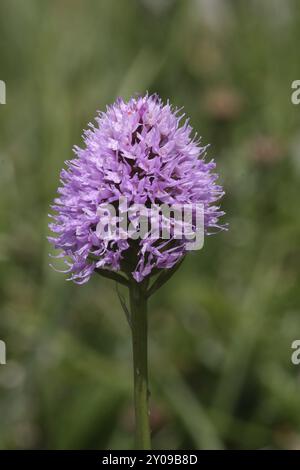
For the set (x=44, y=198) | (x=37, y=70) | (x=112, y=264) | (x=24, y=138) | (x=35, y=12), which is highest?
(x=35, y=12)

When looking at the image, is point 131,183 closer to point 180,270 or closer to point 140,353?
point 140,353

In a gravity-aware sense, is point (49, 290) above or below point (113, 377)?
above

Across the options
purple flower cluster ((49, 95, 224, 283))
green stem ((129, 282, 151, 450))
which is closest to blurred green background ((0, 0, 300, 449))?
green stem ((129, 282, 151, 450))

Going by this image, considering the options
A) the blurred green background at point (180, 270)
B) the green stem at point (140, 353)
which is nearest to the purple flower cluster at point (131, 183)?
the green stem at point (140, 353)

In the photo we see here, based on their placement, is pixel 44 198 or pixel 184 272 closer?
pixel 184 272

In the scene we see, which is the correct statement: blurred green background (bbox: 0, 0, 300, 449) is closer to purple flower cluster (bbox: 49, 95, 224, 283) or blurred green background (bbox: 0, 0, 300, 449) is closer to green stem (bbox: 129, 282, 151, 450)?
green stem (bbox: 129, 282, 151, 450)

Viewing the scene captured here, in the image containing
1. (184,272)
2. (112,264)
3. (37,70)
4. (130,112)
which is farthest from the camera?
(37,70)
